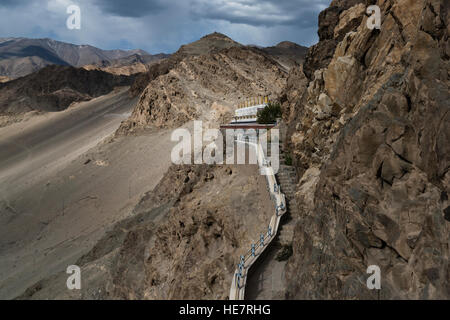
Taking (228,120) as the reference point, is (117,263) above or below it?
below

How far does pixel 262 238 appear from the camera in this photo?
1012 cm

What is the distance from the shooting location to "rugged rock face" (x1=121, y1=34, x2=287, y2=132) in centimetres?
4334

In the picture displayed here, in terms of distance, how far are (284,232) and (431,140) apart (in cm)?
596

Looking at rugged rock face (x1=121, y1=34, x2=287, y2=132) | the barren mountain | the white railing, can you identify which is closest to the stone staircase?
the white railing

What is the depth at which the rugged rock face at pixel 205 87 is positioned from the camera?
43.3m

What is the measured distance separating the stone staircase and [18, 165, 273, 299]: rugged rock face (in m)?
0.68

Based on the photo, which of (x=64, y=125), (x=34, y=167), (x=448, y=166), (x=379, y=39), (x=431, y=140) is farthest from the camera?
(x=64, y=125)

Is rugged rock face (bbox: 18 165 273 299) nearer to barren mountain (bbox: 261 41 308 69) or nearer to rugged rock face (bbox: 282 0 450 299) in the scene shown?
rugged rock face (bbox: 282 0 450 299)

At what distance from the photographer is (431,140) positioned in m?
5.64

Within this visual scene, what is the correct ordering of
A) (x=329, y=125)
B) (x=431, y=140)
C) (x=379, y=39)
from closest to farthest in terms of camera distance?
(x=431, y=140) < (x=379, y=39) < (x=329, y=125)

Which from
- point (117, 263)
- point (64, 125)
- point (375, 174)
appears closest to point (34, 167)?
point (64, 125)
